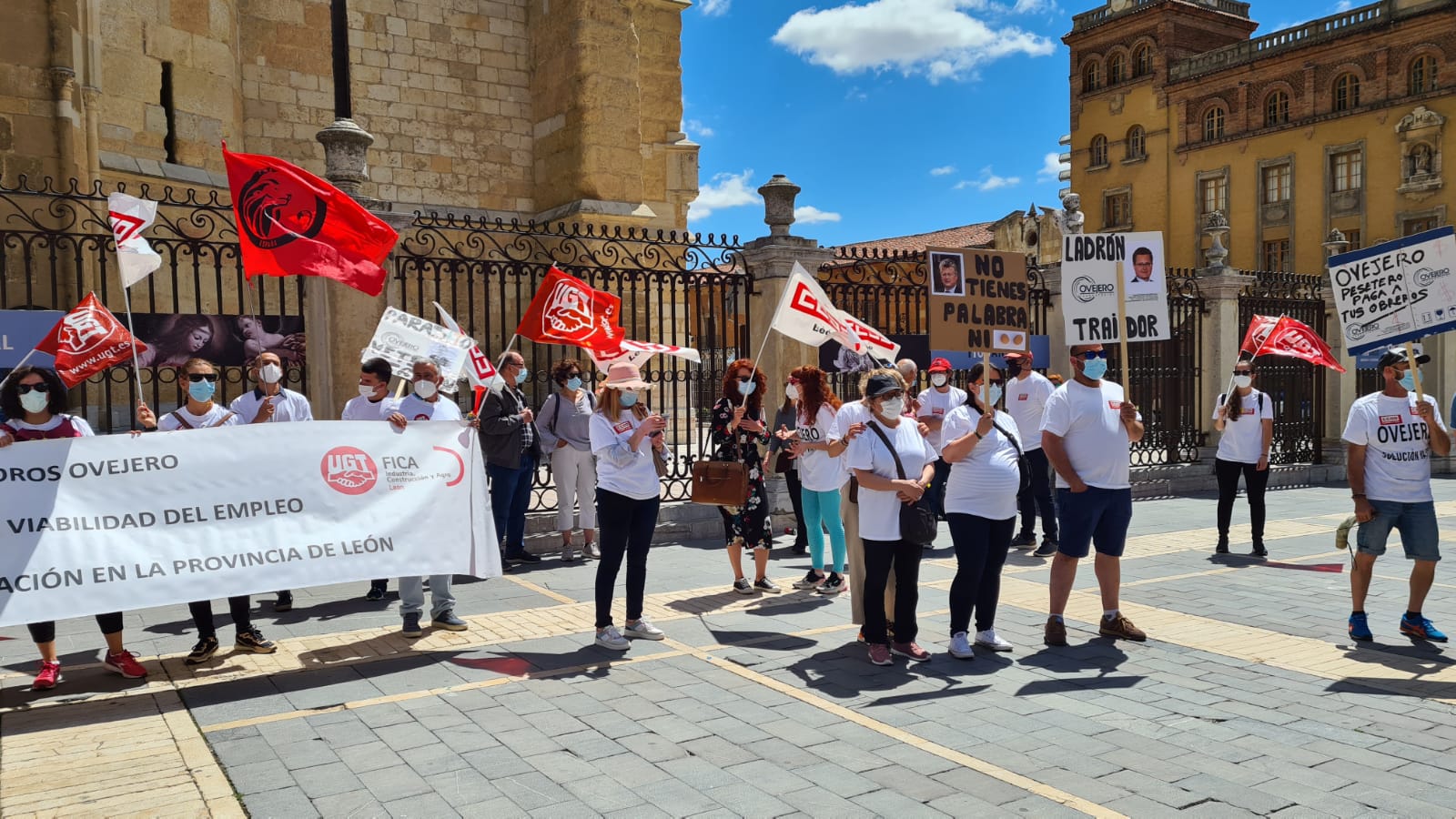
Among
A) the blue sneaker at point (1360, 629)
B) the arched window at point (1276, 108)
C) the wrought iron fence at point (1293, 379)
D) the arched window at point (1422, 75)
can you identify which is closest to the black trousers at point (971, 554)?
the blue sneaker at point (1360, 629)

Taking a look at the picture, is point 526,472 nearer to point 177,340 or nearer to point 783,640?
point 177,340

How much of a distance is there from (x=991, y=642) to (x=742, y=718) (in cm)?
204

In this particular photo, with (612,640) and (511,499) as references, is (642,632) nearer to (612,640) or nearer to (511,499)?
(612,640)

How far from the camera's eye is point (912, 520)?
6223 mm

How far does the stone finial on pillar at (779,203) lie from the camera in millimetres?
12000

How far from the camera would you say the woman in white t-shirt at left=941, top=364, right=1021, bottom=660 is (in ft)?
20.9

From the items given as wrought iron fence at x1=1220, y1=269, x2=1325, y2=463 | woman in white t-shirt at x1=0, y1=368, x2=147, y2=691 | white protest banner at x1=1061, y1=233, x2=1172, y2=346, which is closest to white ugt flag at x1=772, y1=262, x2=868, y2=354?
white protest banner at x1=1061, y1=233, x2=1172, y2=346

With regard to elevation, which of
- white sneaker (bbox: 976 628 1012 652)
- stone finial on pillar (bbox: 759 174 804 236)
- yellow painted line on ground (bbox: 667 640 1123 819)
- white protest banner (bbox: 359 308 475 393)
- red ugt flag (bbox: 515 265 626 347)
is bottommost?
yellow painted line on ground (bbox: 667 640 1123 819)

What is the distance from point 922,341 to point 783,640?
24.3 feet

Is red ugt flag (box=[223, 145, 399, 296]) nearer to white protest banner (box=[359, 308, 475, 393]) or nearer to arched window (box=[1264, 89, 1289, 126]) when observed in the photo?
white protest banner (box=[359, 308, 475, 393])

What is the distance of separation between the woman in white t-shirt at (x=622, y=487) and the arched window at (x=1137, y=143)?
4520 centimetres

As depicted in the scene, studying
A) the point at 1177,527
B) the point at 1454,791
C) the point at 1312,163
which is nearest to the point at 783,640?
the point at 1454,791

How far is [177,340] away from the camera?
9414 mm

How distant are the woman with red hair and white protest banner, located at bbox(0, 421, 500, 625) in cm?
218
